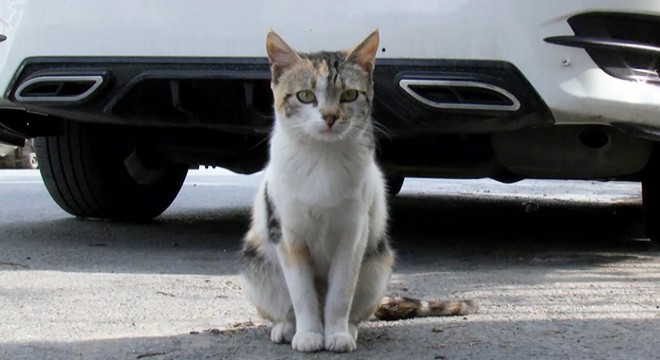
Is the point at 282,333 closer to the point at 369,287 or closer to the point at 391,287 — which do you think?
the point at 369,287

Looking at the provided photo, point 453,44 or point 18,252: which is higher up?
point 453,44

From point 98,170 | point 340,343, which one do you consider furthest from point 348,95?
point 98,170

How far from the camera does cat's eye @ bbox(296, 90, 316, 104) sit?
2.66 meters

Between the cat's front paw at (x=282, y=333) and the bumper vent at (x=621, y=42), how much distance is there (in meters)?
1.52

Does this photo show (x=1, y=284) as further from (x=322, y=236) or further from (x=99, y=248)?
(x=322, y=236)

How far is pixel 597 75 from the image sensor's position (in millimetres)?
3529

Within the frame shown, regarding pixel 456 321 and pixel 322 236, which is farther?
pixel 456 321

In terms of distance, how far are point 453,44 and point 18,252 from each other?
204 cm

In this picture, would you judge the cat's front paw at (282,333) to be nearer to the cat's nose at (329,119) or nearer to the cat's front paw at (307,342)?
the cat's front paw at (307,342)

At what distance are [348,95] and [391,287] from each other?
103cm

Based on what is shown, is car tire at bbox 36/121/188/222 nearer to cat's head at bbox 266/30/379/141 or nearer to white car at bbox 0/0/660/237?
white car at bbox 0/0/660/237

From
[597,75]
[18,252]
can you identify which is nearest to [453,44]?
[597,75]

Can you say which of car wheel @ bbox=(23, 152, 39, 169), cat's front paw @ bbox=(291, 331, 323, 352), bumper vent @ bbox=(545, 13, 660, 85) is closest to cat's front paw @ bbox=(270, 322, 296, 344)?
cat's front paw @ bbox=(291, 331, 323, 352)

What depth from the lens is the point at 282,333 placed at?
2652 mm
